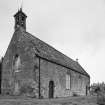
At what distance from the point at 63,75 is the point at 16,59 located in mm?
8838

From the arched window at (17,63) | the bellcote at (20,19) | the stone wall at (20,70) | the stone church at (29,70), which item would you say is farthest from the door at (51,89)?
the bellcote at (20,19)

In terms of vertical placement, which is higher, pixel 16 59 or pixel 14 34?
pixel 14 34

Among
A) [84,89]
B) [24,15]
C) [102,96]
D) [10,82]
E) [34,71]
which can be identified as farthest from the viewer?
[84,89]

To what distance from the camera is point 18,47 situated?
26.6 metres

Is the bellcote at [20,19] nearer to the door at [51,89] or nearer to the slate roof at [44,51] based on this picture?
the slate roof at [44,51]

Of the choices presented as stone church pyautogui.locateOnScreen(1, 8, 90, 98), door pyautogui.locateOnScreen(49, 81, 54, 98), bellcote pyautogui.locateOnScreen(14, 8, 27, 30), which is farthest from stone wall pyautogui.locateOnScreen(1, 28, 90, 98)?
bellcote pyautogui.locateOnScreen(14, 8, 27, 30)

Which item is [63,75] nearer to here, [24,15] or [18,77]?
[18,77]

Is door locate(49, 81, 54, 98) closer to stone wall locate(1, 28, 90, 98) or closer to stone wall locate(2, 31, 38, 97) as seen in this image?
stone wall locate(1, 28, 90, 98)

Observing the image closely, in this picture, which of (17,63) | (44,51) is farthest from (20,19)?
(17,63)

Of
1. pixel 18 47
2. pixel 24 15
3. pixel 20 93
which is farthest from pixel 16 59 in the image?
pixel 24 15

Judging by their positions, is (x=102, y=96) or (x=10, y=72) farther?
(x=10, y=72)

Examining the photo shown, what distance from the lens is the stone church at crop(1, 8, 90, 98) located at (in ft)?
78.1

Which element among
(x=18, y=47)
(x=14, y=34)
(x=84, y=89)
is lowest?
(x=84, y=89)

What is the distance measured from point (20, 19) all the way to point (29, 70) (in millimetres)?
9272
